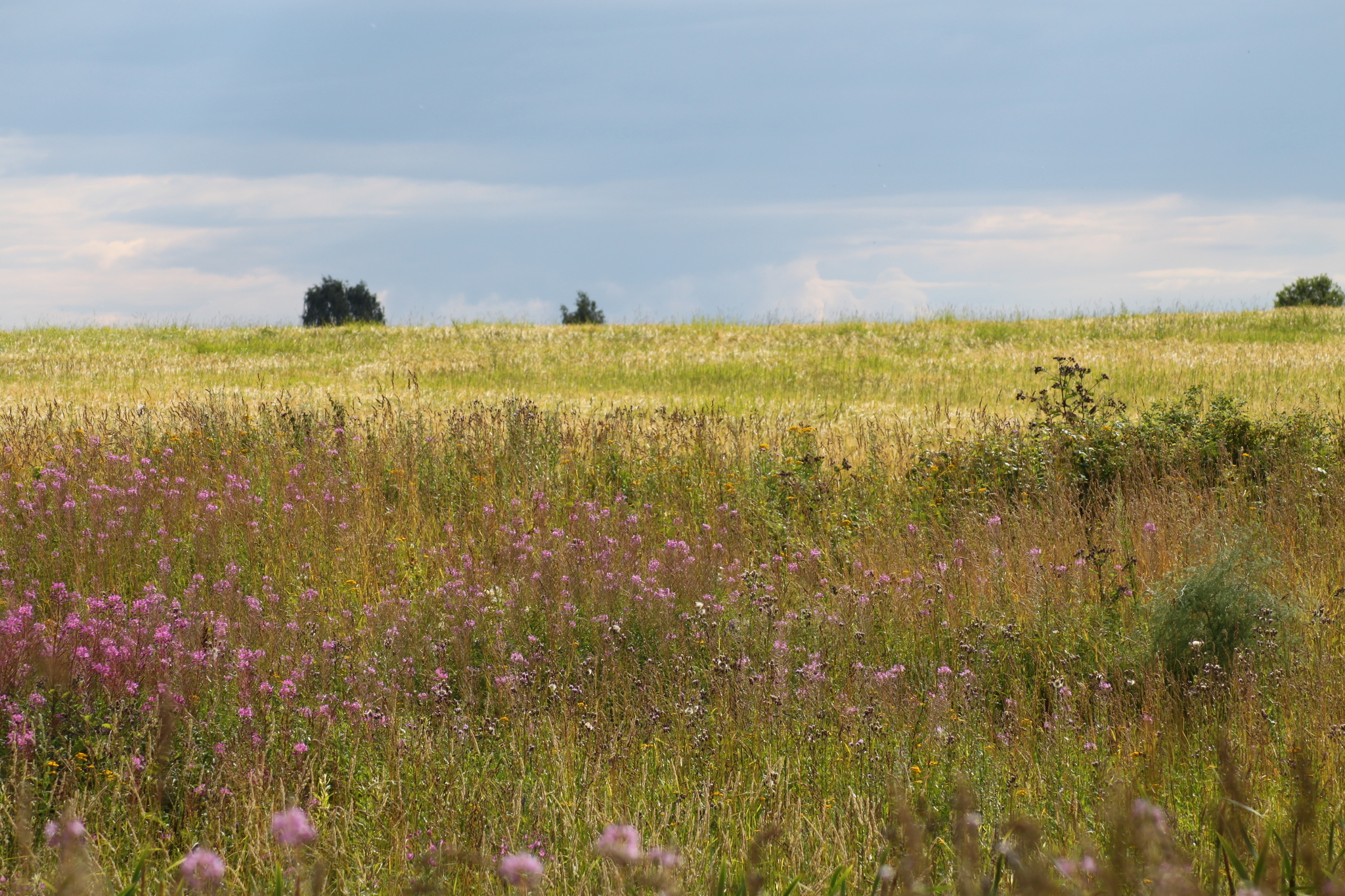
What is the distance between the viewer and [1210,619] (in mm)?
4512

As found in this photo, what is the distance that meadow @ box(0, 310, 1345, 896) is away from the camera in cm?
268

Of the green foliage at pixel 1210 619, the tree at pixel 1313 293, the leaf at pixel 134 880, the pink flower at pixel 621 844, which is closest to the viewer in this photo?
the pink flower at pixel 621 844

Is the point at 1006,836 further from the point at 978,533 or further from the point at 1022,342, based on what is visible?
the point at 1022,342

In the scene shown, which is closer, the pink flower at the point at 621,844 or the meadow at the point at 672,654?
the pink flower at the point at 621,844

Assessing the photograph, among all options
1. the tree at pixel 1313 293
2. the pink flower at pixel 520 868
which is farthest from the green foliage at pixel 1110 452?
the tree at pixel 1313 293

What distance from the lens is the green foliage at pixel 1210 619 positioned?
448cm

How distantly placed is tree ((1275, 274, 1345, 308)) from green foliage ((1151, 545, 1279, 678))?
39853mm

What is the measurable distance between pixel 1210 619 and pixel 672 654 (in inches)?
102

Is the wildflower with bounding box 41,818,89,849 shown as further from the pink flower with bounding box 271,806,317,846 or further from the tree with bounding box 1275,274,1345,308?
the tree with bounding box 1275,274,1345,308

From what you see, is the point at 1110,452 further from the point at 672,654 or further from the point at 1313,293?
the point at 1313,293

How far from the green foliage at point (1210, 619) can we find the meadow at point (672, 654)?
0.06 ft

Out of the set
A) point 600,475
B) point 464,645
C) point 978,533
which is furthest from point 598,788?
point 600,475

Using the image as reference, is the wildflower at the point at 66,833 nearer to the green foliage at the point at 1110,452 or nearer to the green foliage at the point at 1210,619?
the green foliage at the point at 1210,619

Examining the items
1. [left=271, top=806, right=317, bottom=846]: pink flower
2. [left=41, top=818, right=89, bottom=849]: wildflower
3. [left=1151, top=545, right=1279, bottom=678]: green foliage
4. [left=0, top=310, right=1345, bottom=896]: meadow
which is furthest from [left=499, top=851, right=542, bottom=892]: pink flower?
[left=1151, top=545, right=1279, bottom=678]: green foliage
